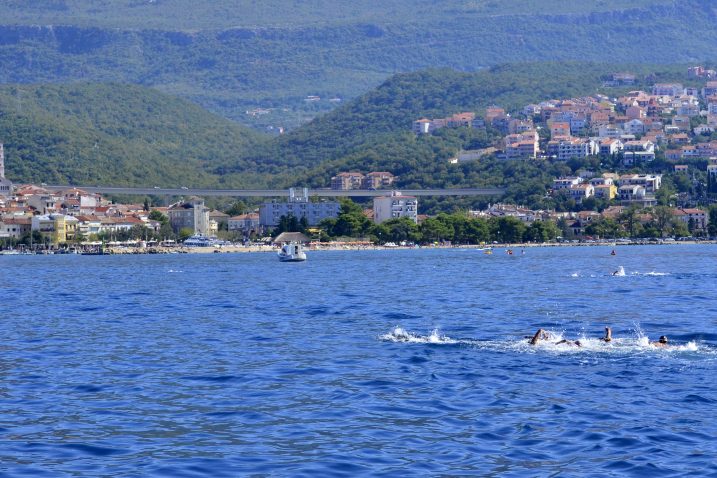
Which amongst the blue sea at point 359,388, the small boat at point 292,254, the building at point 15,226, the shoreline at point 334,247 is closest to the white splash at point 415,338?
the blue sea at point 359,388

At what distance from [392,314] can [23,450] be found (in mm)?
28763

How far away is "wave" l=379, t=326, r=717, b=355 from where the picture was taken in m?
38.1

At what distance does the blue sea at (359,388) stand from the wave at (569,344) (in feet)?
0.37

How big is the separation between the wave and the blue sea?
112mm

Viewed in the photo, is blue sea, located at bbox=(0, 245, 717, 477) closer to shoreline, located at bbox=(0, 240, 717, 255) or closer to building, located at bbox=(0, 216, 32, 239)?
shoreline, located at bbox=(0, 240, 717, 255)

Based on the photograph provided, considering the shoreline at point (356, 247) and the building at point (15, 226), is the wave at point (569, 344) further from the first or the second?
the building at point (15, 226)

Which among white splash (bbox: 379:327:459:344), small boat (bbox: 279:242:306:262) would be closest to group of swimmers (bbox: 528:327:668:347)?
white splash (bbox: 379:327:459:344)

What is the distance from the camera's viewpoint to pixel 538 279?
80.9m

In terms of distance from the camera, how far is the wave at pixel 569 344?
38.1 m

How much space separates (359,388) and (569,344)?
931 cm

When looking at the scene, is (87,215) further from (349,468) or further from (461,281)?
(349,468)

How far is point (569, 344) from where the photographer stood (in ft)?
127

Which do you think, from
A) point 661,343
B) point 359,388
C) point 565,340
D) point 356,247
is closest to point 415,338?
point 565,340

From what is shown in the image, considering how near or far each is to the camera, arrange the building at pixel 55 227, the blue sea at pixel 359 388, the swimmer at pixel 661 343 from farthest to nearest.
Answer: the building at pixel 55 227 < the swimmer at pixel 661 343 < the blue sea at pixel 359 388
